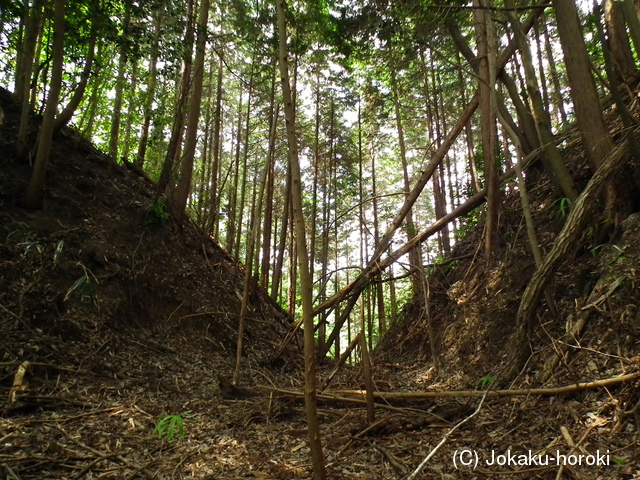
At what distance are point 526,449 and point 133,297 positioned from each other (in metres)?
5.70

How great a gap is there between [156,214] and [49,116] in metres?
2.54

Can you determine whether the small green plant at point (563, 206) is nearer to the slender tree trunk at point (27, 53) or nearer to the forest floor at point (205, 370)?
the forest floor at point (205, 370)

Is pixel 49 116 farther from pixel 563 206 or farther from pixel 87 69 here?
pixel 563 206

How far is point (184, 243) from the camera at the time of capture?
27.9 ft

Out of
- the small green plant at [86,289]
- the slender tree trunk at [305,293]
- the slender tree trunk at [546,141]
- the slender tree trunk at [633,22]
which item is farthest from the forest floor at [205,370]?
the slender tree trunk at [633,22]

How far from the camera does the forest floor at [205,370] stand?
289cm

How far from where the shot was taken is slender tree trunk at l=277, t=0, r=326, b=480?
2.40 meters

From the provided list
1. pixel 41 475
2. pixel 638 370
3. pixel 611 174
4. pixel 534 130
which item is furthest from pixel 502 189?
pixel 41 475

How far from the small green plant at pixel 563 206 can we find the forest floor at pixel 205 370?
0.90ft

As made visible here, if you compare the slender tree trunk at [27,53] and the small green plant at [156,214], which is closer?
the slender tree trunk at [27,53]

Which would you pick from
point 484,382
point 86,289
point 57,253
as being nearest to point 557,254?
point 484,382

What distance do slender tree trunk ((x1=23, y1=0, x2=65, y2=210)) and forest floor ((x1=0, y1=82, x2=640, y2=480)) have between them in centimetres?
28

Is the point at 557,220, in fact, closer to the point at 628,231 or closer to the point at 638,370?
the point at 628,231

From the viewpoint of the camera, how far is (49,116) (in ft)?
17.6
